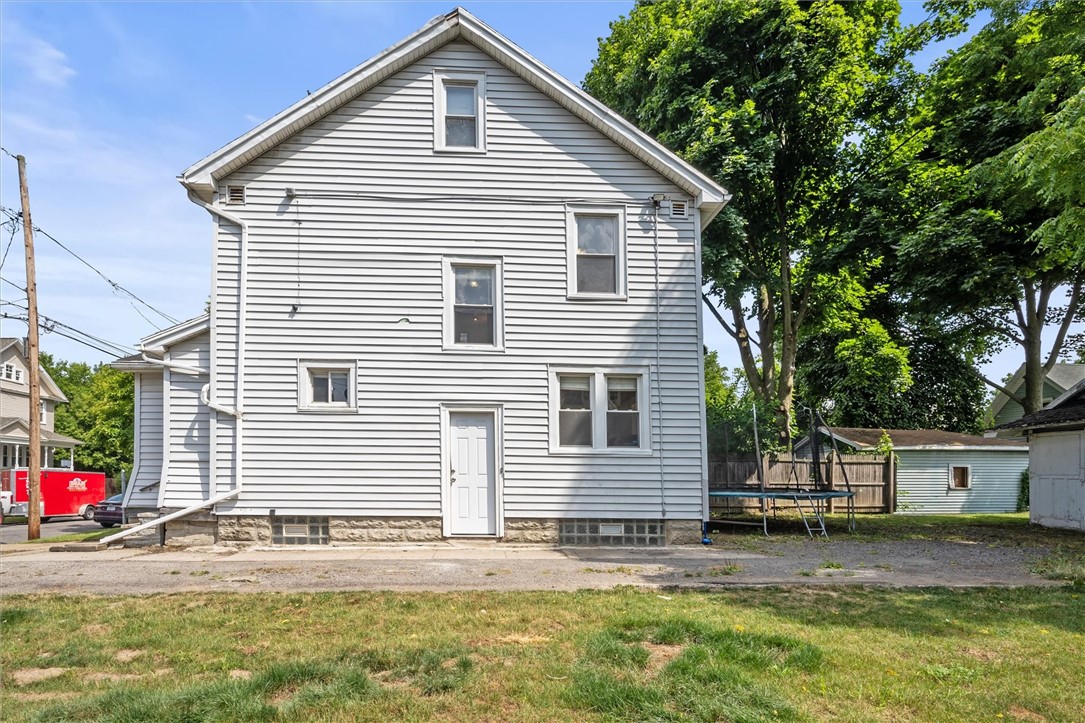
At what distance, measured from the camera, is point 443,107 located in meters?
14.1

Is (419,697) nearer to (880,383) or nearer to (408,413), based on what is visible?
(408,413)

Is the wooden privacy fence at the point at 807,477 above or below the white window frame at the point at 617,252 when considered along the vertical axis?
below

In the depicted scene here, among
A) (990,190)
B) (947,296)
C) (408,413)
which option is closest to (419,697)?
(408,413)

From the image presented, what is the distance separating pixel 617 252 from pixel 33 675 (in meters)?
10.9

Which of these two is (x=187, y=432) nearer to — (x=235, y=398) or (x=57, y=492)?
(x=235, y=398)

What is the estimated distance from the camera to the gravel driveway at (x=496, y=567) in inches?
371

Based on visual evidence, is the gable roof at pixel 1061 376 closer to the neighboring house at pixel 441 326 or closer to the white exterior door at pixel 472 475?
the neighboring house at pixel 441 326

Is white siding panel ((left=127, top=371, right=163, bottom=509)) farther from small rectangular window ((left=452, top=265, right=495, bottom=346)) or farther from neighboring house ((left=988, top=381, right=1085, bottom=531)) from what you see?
neighboring house ((left=988, top=381, right=1085, bottom=531))

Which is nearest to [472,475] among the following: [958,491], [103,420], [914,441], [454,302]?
[454,302]

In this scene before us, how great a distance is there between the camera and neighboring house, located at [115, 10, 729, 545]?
1331 cm

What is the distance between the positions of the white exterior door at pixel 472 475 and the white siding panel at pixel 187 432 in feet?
14.0

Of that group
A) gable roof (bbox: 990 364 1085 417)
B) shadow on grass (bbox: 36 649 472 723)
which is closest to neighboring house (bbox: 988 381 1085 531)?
shadow on grass (bbox: 36 649 472 723)

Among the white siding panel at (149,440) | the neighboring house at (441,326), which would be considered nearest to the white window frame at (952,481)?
the neighboring house at (441,326)

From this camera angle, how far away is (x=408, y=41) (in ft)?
45.1
